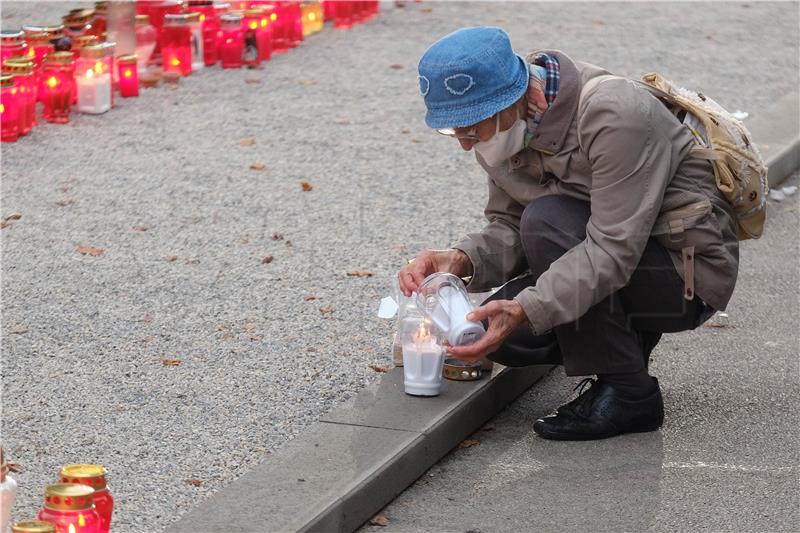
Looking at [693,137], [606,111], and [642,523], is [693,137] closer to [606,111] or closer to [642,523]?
[606,111]

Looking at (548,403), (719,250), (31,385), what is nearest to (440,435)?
(548,403)

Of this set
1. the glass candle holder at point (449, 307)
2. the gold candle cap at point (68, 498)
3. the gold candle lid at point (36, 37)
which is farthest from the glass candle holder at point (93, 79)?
the gold candle cap at point (68, 498)

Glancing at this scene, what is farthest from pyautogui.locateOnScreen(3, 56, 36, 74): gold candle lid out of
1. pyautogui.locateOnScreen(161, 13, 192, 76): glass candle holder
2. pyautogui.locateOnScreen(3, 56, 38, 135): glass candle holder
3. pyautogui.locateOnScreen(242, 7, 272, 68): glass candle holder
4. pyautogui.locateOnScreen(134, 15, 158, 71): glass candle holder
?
pyautogui.locateOnScreen(242, 7, 272, 68): glass candle holder

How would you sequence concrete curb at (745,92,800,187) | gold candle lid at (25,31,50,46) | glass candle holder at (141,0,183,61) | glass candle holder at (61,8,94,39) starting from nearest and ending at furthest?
1. concrete curb at (745,92,800,187)
2. gold candle lid at (25,31,50,46)
3. glass candle holder at (61,8,94,39)
4. glass candle holder at (141,0,183,61)

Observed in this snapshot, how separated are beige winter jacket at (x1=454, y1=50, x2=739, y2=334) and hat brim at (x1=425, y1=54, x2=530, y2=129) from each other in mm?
147

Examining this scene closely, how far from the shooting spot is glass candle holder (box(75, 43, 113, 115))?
7.73m

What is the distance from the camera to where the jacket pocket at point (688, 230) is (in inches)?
152

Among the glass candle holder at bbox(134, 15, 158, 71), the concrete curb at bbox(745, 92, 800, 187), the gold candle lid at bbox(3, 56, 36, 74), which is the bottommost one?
the concrete curb at bbox(745, 92, 800, 187)

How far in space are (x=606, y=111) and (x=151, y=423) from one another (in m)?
1.64

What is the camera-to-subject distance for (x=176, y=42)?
28.7 ft

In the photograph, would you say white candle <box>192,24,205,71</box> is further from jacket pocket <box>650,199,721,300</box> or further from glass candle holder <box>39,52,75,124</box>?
jacket pocket <box>650,199,721,300</box>

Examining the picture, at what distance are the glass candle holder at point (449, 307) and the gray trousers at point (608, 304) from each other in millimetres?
249

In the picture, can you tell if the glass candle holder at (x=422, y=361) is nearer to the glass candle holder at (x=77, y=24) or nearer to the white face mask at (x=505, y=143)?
the white face mask at (x=505, y=143)

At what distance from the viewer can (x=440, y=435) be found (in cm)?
395
